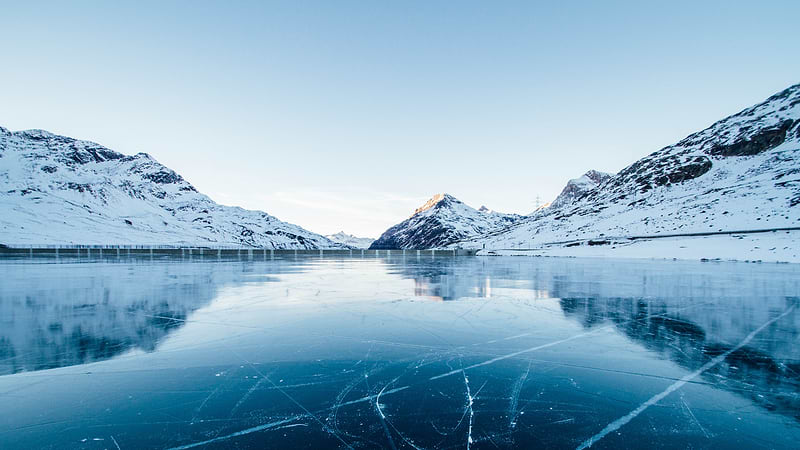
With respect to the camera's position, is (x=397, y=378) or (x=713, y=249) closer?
(x=397, y=378)

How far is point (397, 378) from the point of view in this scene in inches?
193

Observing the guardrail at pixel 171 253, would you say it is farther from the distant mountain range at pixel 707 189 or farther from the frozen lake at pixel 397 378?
the distant mountain range at pixel 707 189

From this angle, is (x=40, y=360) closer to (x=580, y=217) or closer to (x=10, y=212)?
(x=580, y=217)

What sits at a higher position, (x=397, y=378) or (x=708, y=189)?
(x=708, y=189)

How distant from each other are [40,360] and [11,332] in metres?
2.70

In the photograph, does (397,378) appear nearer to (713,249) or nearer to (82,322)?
(82,322)

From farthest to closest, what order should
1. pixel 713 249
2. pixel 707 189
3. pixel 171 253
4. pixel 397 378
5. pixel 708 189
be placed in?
1. pixel 707 189
2. pixel 708 189
3. pixel 171 253
4. pixel 713 249
5. pixel 397 378

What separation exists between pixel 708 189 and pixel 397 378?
462 feet

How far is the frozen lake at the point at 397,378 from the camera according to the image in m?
3.46

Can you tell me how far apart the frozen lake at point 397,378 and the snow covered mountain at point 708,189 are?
58.2 m

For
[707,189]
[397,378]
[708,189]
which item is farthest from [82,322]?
[707,189]

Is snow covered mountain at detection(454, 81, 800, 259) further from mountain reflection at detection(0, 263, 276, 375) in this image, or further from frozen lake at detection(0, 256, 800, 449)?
mountain reflection at detection(0, 263, 276, 375)

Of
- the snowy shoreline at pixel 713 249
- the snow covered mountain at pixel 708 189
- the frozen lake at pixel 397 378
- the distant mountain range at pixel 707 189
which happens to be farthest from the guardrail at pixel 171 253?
the distant mountain range at pixel 707 189

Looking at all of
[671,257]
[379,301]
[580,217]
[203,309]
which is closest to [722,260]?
[671,257]
